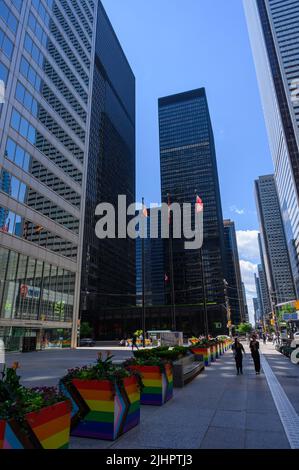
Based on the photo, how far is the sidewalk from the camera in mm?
5160

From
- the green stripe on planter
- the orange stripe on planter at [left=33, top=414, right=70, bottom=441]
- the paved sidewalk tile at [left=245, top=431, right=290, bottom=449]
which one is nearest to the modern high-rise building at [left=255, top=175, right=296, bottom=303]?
the paved sidewalk tile at [left=245, top=431, right=290, bottom=449]

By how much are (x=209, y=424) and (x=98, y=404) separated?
2625 millimetres

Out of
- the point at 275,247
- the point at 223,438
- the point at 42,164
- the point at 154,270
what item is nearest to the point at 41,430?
the point at 223,438

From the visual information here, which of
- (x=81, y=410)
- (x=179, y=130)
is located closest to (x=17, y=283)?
(x=81, y=410)

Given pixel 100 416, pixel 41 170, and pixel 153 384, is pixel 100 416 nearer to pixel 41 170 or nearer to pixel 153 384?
pixel 153 384

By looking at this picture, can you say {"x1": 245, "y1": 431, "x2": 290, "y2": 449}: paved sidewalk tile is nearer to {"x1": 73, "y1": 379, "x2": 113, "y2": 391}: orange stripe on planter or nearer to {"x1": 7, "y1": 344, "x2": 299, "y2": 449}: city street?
{"x1": 7, "y1": 344, "x2": 299, "y2": 449}: city street

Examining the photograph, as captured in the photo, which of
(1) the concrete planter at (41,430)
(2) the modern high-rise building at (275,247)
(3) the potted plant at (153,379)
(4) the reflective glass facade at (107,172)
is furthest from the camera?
(2) the modern high-rise building at (275,247)

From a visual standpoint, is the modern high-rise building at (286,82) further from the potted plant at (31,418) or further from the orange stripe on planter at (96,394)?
the potted plant at (31,418)

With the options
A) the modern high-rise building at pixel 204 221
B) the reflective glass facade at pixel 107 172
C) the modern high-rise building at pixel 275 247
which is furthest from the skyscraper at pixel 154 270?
the modern high-rise building at pixel 275 247

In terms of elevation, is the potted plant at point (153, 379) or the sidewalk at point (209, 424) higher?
the potted plant at point (153, 379)

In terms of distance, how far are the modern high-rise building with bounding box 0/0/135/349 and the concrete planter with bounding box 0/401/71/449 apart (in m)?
29.6

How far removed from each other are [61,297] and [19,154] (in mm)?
20341

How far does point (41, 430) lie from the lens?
3609mm

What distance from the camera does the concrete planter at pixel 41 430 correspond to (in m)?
3.26
